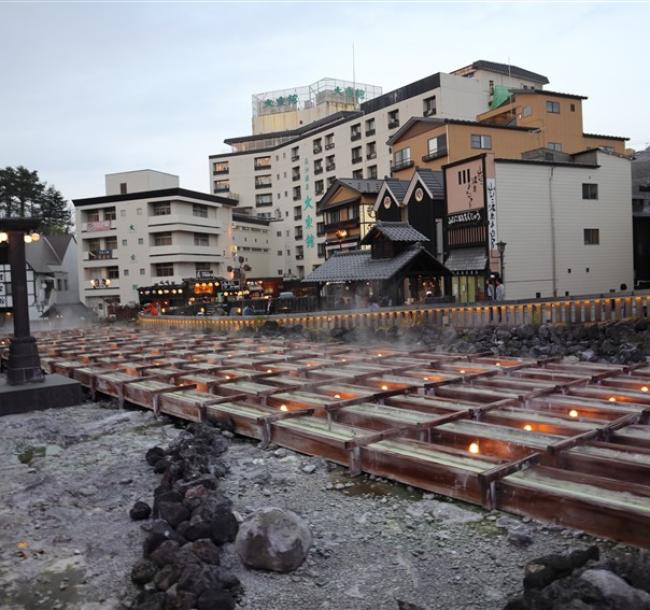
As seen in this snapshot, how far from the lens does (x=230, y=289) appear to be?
171 ft

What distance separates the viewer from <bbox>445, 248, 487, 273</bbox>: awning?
2931 cm

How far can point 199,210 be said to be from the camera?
59844 mm

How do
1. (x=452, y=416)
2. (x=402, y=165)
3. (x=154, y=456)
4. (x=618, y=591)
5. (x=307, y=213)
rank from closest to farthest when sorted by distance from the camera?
(x=618, y=591)
(x=154, y=456)
(x=452, y=416)
(x=402, y=165)
(x=307, y=213)

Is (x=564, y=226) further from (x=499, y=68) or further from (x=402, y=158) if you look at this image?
(x=499, y=68)

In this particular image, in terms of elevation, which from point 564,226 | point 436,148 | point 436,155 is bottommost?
point 564,226

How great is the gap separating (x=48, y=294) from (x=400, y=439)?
58006 millimetres

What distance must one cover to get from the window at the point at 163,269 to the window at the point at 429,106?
2848 centimetres

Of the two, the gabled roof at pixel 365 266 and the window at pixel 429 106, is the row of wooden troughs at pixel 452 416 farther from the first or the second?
the window at pixel 429 106

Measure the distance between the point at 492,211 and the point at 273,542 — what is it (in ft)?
87.8

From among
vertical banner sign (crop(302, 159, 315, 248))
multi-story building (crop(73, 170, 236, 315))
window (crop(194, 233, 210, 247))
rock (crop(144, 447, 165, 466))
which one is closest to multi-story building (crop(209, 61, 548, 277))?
vertical banner sign (crop(302, 159, 315, 248))

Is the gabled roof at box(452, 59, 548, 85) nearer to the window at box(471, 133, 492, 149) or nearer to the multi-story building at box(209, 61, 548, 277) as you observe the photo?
the multi-story building at box(209, 61, 548, 277)

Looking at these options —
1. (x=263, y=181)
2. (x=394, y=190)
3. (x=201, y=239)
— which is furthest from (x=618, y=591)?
(x=263, y=181)

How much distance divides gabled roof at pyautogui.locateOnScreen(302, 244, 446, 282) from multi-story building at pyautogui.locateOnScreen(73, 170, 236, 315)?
32977mm

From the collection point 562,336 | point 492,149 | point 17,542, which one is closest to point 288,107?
point 492,149
